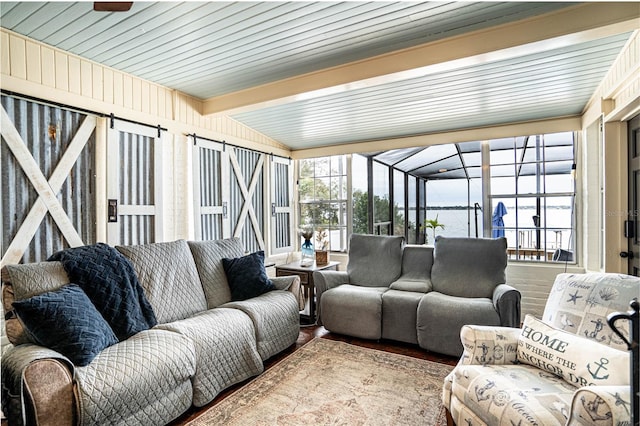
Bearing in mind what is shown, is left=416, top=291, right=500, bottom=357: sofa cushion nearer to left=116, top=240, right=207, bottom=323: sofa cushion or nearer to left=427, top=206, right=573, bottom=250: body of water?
left=427, top=206, right=573, bottom=250: body of water

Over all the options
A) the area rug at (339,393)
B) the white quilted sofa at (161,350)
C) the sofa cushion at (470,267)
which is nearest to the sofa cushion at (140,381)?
the white quilted sofa at (161,350)

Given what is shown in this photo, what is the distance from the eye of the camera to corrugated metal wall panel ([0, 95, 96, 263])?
2.42m

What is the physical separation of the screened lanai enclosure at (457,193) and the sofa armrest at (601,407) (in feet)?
10.9

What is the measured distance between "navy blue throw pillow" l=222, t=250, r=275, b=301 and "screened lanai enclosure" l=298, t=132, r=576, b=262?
242cm

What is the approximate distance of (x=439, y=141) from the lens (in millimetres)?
4566

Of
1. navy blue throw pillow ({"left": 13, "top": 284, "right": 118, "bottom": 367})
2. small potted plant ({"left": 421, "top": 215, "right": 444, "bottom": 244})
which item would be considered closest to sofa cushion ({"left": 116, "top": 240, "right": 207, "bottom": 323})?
navy blue throw pillow ({"left": 13, "top": 284, "right": 118, "bottom": 367})

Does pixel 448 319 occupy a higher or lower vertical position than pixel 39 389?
lower

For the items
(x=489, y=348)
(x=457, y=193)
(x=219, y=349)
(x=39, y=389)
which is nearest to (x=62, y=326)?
(x=39, y=389)

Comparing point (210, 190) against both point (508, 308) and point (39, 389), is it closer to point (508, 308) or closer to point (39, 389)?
point (39, 389)

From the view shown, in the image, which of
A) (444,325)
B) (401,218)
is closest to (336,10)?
(444,325)

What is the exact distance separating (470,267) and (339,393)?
187 centimetres

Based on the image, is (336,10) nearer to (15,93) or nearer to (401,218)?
(15,93)

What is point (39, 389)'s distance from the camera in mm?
1538

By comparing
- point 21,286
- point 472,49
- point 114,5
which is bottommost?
point 21,286
